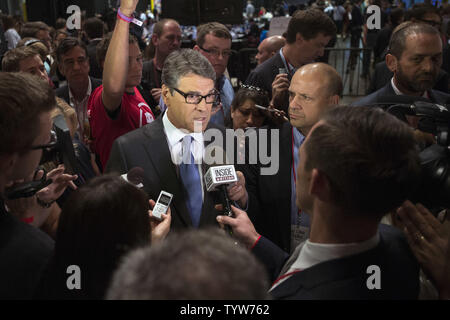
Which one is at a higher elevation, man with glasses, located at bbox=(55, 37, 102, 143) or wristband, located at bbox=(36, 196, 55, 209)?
man with glasses, located at bbox=(55, 37, 102, 143)

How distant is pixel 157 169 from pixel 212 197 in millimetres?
283

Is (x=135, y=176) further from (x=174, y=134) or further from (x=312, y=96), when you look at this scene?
(x=312, y=96)

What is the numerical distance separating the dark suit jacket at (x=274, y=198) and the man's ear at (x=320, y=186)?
3.05 feet

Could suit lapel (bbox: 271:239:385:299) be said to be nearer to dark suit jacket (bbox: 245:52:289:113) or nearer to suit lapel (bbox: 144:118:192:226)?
suit lapel (bbox: 144:118:192:226)

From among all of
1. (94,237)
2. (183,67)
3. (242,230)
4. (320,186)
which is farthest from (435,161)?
(183,67)

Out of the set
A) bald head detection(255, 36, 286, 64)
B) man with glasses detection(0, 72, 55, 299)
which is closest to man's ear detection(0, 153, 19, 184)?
man with glasses detection(0, 72, 55, 299)

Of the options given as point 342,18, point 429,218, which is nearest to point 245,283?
point 429,218

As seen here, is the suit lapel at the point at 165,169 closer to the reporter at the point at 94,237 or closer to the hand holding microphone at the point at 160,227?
the hand holding microphone at the point at 160,227

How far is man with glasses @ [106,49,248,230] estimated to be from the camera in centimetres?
192

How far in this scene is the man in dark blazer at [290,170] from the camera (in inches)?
88.4

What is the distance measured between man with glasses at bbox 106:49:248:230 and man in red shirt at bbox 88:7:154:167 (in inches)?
12.4

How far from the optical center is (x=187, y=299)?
2.19 ft

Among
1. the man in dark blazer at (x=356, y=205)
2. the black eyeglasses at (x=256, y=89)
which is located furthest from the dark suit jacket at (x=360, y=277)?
the black eyeglasses at (x=256, y=89)
